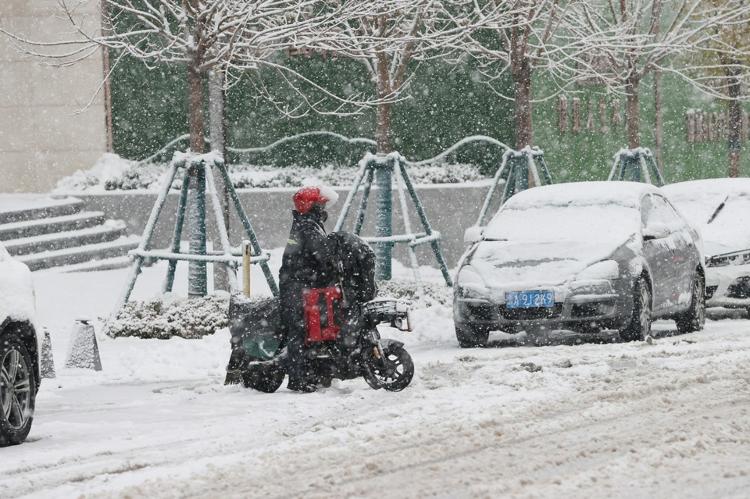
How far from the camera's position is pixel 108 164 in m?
24.8

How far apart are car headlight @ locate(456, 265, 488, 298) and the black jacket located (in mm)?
2885

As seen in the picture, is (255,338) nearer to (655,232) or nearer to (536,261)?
(536,261)

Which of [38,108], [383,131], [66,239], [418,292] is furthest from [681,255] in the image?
[38,108]

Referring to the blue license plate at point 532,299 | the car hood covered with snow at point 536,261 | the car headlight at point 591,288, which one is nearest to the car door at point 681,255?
the car hood covered with snow at point 536,261

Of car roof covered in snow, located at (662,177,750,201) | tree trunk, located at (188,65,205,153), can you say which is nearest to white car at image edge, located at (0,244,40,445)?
tree trunk, located at (188,65,205,153)

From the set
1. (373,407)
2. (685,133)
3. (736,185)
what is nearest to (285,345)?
(373,407)

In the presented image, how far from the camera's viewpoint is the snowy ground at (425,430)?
23.9ft

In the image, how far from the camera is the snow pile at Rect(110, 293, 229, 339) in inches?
570

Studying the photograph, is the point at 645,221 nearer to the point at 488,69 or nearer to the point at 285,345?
the point at 285,345

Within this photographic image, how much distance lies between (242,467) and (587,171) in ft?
74.3

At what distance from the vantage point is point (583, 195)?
15.0 metres

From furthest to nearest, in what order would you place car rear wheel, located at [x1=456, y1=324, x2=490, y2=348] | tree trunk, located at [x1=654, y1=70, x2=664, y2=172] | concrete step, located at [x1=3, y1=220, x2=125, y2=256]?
tree trunk, located at [x1=654, y1=70, x2=664, y2=172] → concrete step, located at [x1=3, y1=220, x2=125, y2=256] → car rear wheel, located at [x1=456, y1=324, x2=490, y2=348]

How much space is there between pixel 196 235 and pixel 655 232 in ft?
17.3

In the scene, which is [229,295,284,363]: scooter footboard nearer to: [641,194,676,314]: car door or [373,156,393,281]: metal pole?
[641,194,676,314]: car door
